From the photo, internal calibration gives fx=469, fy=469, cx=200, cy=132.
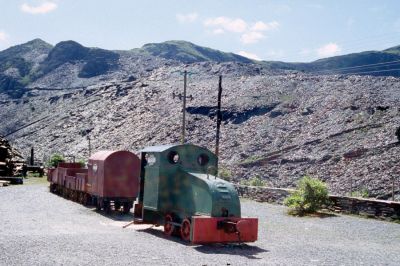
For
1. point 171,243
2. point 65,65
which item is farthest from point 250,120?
point 65,65

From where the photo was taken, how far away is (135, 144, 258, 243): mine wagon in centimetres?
1123

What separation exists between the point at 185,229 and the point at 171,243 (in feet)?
1.75

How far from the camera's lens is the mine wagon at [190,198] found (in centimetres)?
1123

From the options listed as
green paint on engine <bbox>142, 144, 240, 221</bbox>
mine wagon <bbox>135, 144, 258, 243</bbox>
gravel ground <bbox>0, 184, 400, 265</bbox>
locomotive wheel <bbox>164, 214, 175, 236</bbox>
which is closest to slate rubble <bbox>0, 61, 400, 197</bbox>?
gravel ground <bbox>0, 184, 400, 265</bbox>

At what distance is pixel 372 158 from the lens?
30.6m

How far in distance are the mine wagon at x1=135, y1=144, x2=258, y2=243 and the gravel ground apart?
389mm

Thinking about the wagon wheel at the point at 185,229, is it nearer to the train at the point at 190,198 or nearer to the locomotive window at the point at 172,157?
the train at the point at 190,198

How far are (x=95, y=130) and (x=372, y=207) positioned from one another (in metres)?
49.1

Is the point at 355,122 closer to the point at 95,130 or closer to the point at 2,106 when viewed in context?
the point at 95,130

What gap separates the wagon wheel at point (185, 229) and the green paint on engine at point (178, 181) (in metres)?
0.25

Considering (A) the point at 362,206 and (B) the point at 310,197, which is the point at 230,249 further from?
(A) the point at 362,206

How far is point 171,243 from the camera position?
1170 centimetres

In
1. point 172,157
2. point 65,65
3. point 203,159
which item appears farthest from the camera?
point 65,65

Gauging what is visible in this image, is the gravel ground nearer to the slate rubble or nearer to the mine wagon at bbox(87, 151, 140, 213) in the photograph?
the mine wagon at bbox(87, 151, 140, 213)
